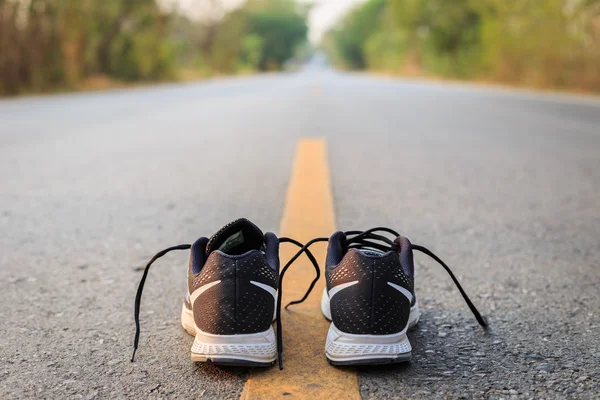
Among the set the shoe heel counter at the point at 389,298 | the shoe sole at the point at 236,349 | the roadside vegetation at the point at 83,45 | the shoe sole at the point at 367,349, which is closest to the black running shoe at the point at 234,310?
the shoe sole at the point at 236,349

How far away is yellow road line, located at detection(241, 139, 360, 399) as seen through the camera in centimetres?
130

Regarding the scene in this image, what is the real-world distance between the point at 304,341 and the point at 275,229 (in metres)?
1.03

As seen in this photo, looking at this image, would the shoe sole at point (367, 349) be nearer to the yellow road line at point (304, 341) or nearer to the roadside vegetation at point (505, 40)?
the yellow road line at point (304, 341)

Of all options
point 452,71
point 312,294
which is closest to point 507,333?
point 312,294

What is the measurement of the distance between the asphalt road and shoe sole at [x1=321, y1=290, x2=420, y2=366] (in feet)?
0.12

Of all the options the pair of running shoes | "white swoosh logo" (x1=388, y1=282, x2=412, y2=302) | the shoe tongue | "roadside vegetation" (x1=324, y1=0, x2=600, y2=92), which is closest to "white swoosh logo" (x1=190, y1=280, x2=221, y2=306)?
the pair of running shoes

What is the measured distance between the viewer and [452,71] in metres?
25.2

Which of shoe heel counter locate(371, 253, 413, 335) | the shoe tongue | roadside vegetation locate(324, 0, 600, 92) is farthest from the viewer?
roadside vegetation locate(324, 0, 600, 92)

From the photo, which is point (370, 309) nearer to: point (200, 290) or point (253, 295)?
point (253, 295)

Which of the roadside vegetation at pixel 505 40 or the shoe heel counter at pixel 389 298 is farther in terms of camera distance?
the roadside vegetation at pixel 505 40

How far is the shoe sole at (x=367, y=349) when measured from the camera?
1.37 meters

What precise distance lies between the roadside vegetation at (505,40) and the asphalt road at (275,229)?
26.6 feet

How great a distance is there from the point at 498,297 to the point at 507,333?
27 centimetres

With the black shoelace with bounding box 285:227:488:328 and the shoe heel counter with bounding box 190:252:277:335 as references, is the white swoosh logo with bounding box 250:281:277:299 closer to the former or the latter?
the shoe heel counter with bounding box 190:252:277:335
